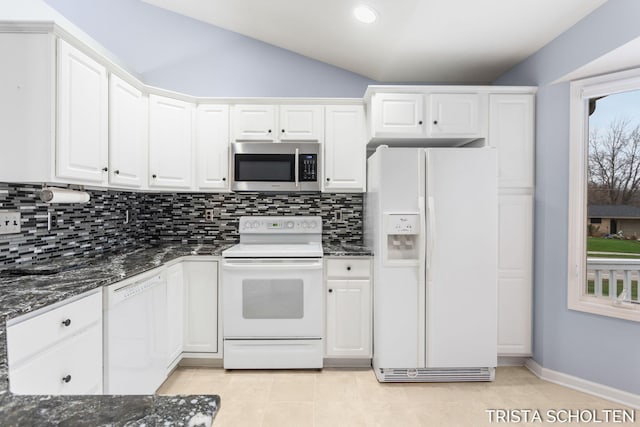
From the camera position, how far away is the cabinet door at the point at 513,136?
265 centimetres

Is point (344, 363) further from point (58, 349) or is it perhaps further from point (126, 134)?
point (126, 134)

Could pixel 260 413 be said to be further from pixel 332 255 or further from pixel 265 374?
pixel 332 255

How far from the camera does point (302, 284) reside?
8.61 ft

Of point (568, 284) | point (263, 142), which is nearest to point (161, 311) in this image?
point (263, 142)

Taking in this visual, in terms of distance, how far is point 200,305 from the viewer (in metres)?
2.69

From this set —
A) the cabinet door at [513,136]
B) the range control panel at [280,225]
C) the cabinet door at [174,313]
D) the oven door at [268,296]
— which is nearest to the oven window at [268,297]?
the oven door at [268,296]

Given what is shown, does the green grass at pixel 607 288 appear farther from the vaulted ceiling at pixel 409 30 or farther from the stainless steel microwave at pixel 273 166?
the stainless steel microwave at pixel 273 166

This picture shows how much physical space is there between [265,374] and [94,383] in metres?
1.24

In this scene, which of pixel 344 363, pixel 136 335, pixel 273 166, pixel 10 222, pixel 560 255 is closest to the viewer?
pixel 10 222

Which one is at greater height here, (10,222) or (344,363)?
(10,222)

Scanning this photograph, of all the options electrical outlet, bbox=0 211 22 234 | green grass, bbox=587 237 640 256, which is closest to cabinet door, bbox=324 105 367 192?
green grass, bbox=587 237 640 256

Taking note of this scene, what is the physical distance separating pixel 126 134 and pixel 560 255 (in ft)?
10.6

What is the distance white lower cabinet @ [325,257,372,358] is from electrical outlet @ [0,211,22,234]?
195cm

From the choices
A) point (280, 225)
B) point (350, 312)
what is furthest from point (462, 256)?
point (280, 225)
